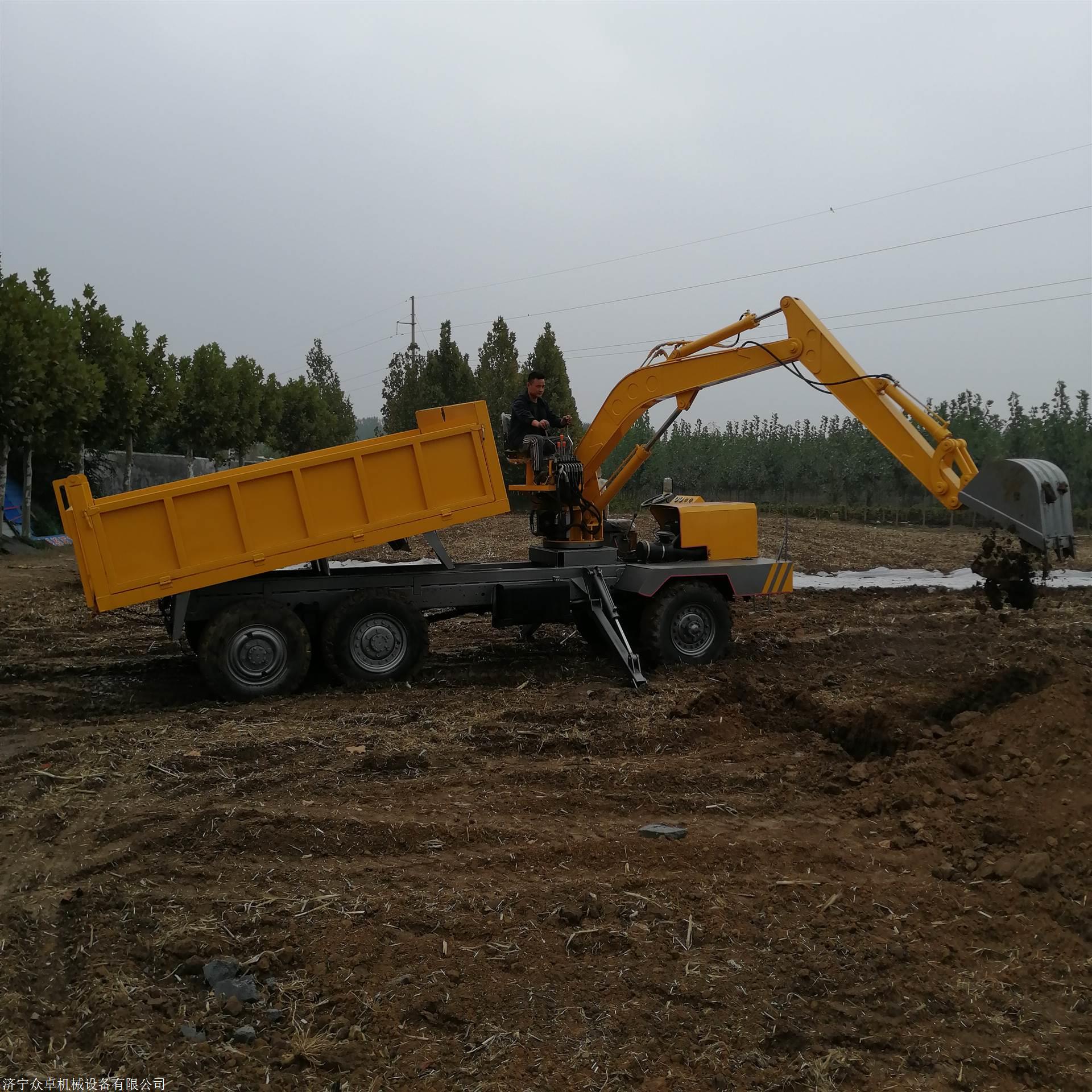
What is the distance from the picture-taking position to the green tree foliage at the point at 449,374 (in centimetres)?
3362

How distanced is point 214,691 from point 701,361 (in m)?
5.66

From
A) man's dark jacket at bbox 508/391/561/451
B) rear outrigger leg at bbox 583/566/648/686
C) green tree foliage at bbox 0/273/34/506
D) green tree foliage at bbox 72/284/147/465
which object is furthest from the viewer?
green tree foliage at bbox 72/284/147/465

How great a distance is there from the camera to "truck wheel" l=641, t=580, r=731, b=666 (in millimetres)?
9391

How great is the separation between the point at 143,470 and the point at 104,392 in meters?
11.2

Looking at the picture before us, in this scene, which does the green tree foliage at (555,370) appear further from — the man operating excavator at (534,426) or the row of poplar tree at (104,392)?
the man operating excavator at (534,426)

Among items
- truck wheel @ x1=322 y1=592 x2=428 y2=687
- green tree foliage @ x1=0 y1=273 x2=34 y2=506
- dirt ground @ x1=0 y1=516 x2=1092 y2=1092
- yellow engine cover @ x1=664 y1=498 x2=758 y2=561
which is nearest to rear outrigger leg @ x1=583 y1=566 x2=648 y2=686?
dirt ground @ x1=0 y1=516 x2=1092 y2=1092

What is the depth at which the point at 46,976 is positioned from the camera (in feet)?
12.9

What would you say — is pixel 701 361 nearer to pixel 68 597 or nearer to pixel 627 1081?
pixel 627 1081

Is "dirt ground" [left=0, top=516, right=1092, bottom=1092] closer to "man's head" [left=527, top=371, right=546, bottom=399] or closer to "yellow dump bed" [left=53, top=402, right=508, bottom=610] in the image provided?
"yellow dump bed" [left=53, top=402, right=508, bottom=610]

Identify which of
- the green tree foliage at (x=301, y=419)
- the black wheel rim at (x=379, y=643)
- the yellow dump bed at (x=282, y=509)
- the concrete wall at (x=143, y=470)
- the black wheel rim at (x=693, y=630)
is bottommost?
the black wheel rim at (x=693, y=630)

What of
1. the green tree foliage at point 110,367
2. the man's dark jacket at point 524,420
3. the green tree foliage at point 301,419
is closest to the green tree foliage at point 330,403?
the green tree foliage at point 301,419

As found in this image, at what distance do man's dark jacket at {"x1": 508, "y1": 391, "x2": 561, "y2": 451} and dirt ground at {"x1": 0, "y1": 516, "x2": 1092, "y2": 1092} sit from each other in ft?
8.62

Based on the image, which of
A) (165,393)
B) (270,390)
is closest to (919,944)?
(165,393)

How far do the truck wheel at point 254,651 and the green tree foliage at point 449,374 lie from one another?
25767 mm
